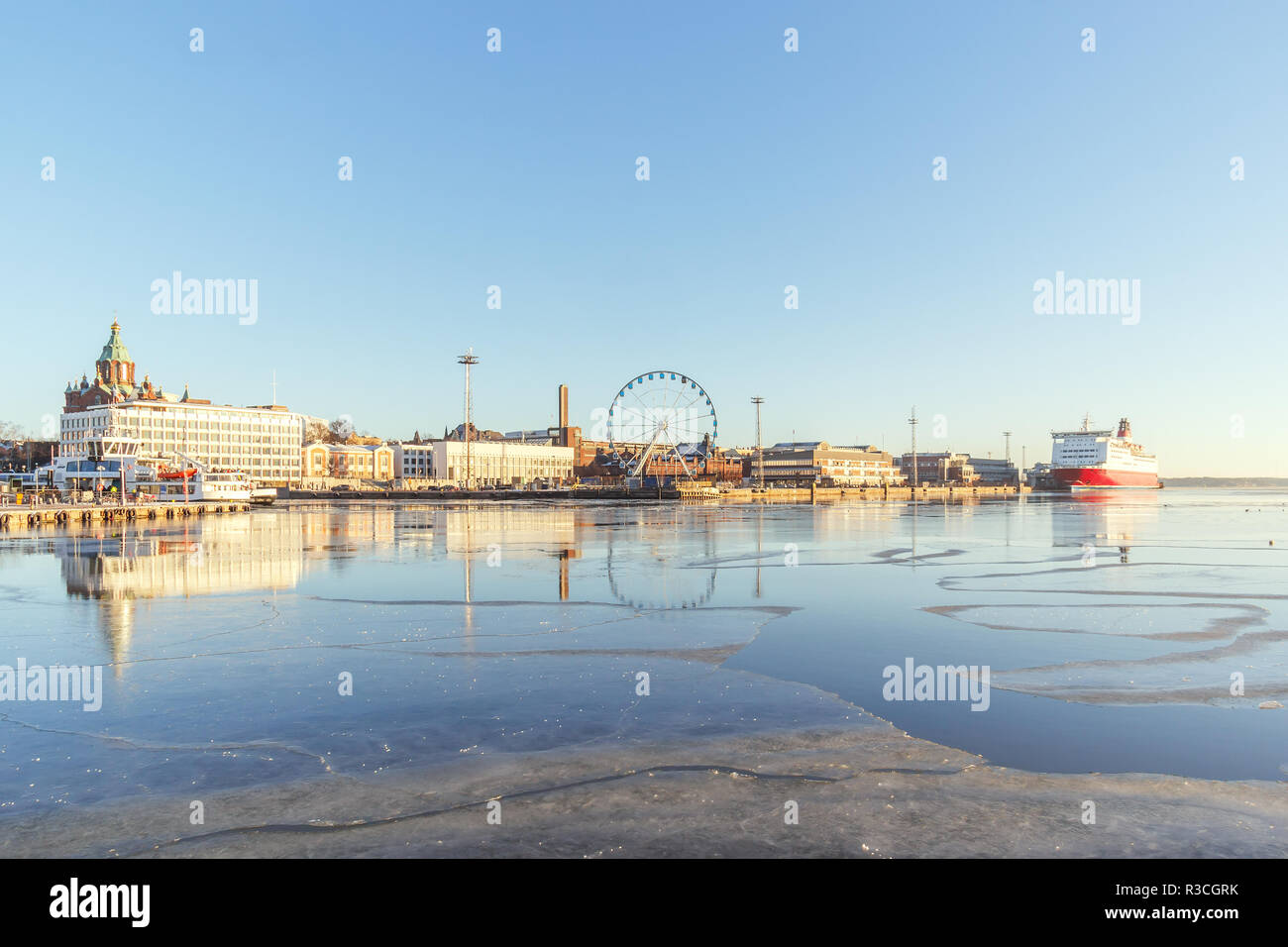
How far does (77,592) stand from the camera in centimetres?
2062

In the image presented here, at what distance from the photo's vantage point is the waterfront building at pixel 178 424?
15200 cm

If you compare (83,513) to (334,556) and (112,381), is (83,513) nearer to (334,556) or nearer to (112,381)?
(334,556)

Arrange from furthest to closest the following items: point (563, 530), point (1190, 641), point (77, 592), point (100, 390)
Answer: point (100, 390)
point (563, 530)
point (77, 592)
point (1190, 641)

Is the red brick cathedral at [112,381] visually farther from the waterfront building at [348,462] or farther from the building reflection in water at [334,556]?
the building reflection in water at [334,556]

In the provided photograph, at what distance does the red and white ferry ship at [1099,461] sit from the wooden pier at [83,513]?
15481 centimetres

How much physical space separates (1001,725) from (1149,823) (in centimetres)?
282

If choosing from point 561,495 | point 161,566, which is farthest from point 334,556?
point 561,495

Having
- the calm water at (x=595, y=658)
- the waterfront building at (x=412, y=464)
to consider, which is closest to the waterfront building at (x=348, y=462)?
the waterfront building at (x=412, y=464)

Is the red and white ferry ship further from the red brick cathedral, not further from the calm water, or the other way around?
the red brick cathedral

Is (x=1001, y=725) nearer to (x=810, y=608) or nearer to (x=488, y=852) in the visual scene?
(x=488, y=852)

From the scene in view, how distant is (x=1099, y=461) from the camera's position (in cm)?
16375

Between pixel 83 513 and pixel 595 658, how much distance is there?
62.7m

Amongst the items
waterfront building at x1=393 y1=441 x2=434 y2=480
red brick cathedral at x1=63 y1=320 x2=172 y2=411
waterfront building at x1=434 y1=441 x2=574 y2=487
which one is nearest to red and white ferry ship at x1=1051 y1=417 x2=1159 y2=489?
waterfront building at x1=434 y1=441 x2=574 y2=487
